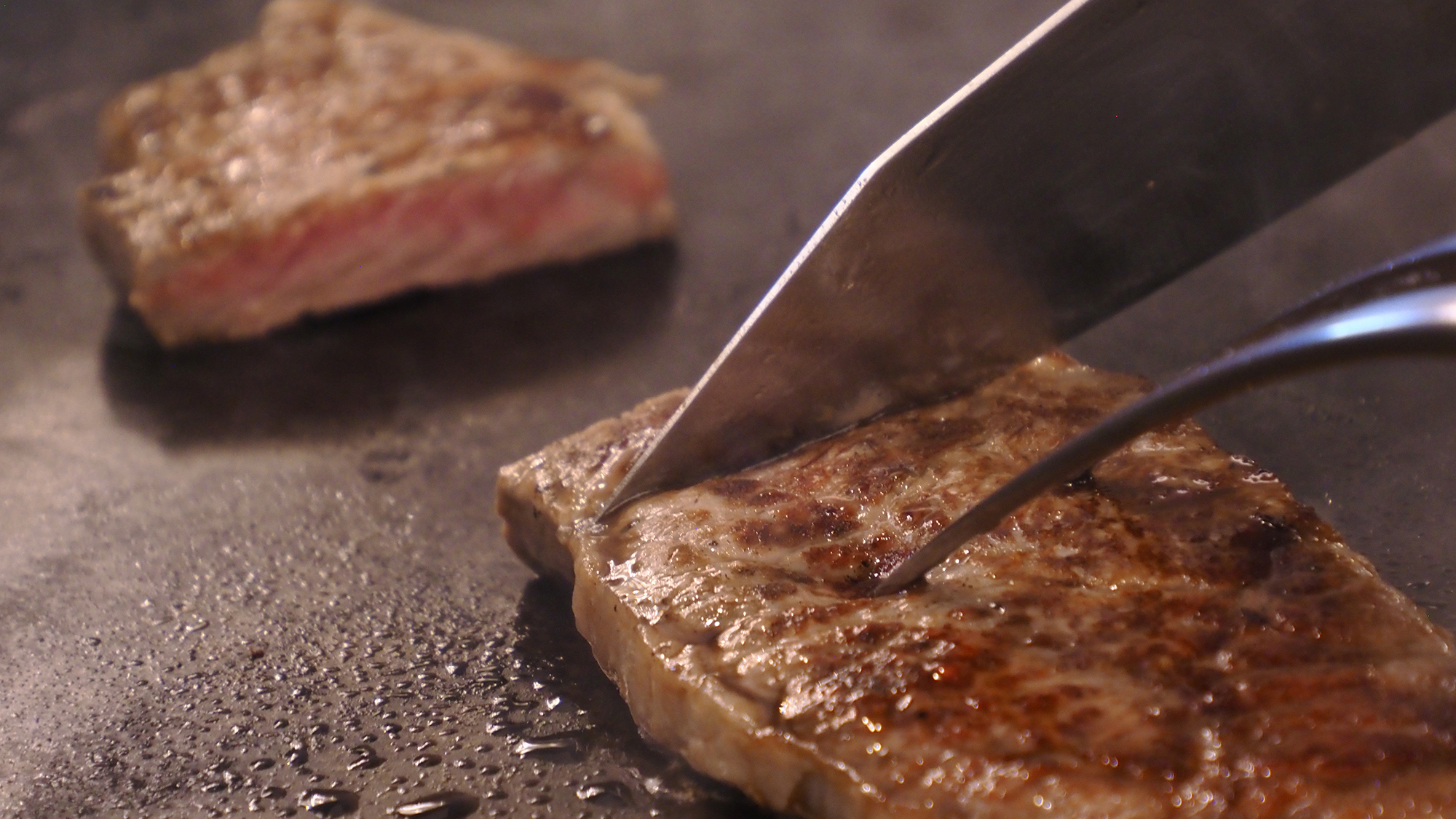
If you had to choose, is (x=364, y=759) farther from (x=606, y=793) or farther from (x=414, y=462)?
(x=414, y=462)

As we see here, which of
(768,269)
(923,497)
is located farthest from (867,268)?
(768,269)

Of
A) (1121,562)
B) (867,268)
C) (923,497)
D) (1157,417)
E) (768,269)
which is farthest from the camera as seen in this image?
(768,269)

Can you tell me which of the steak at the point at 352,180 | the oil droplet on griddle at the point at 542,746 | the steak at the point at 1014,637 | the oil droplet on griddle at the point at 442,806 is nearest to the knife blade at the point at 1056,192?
the steak at the point at 1014,637

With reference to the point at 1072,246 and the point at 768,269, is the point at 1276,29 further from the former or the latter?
the point at 768,269

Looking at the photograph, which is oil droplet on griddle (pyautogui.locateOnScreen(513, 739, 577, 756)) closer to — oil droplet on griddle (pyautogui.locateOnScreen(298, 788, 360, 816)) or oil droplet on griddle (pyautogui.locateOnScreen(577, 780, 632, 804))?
oil droplet on griddle (pyautogui.locateOnScreen(577, 780, 632, 804))

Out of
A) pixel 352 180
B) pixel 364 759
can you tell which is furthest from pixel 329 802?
pixel 352 180

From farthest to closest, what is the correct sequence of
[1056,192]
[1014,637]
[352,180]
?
[352,180], [1056,192], [1014,637]

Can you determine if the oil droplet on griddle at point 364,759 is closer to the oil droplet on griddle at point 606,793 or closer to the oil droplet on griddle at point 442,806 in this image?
the oil droplet on griddle at point 442,806
